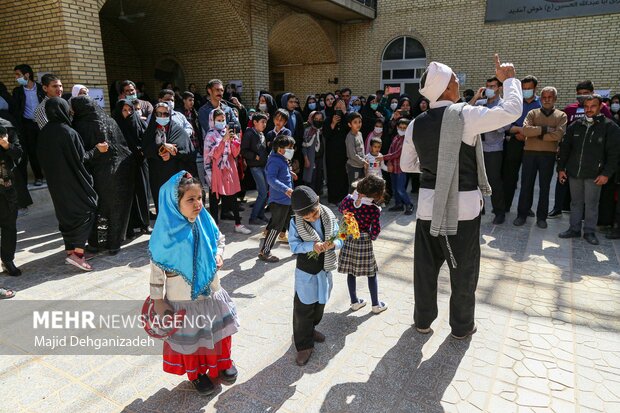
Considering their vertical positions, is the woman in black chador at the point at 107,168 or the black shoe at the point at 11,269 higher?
the woman in black chador at the point at 107,168

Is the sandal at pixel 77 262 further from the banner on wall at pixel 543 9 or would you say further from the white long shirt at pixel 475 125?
the banner on wall at pixel 543 9

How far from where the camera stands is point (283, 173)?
456 centimetres

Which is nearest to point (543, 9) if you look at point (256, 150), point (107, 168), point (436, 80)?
point (256, 150)

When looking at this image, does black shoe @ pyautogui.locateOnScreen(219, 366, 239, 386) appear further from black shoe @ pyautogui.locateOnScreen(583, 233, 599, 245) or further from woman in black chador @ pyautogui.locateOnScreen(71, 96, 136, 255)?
black shoe @ pyautogui.locateOnScreen(583, 233, 599, 245)

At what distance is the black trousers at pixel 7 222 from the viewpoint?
154 inches

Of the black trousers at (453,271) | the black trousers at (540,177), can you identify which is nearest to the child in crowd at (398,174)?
the black trousers at (540,177)

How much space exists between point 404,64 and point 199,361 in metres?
14.3

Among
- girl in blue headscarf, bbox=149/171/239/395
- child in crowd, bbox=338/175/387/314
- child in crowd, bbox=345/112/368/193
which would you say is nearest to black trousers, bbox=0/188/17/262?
girl in blue headscarf, bbox=149/171/239/395

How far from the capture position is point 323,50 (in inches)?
615

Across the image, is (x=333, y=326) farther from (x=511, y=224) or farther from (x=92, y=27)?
(x=92, y=27)

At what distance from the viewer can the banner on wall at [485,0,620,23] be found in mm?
11538

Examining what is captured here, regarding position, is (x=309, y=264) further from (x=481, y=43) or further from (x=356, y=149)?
(x=481, y=43)

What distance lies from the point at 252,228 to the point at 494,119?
154 inches

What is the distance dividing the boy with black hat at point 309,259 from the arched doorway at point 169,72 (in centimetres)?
1212
